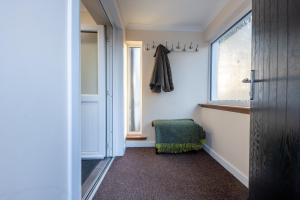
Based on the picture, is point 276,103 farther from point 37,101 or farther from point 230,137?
point 230,137

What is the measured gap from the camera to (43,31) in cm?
80

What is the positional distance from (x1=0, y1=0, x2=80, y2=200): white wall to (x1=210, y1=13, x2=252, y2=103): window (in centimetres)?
183

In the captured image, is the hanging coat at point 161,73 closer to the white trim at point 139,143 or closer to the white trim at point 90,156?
the white trim at point 139,143

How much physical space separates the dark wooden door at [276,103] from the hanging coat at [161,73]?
2044 millimetres

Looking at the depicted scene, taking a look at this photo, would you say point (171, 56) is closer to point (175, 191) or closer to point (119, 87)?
point (119, 87)

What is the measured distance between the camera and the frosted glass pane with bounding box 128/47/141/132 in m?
3.51

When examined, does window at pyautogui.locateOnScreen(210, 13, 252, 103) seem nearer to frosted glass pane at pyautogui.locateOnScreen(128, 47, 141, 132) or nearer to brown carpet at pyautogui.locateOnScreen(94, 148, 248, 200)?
brown carpet at pyautogui.locateOnScreen(94, 148, 248, 200)

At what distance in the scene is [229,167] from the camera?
2.25 m

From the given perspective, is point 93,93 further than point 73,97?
Yes

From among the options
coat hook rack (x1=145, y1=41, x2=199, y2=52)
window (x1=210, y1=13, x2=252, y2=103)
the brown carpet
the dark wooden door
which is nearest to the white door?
the brown carpet

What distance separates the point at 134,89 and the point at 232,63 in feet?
5.60

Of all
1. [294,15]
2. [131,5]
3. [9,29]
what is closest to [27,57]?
[9,29]

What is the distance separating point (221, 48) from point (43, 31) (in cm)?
268

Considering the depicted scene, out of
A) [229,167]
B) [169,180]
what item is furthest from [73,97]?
[229,167]
